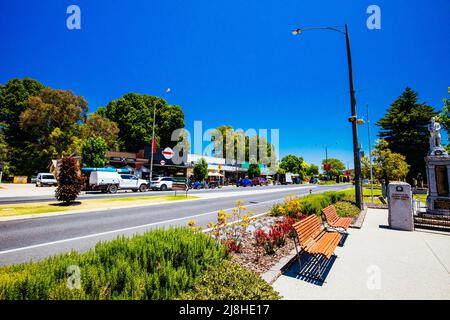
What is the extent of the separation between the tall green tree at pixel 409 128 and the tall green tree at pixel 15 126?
6702 centimetres

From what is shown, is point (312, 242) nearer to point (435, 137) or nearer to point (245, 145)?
point (435, 137)

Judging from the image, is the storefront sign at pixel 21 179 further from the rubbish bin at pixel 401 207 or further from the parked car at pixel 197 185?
the rubbish bin at pixel 401 207

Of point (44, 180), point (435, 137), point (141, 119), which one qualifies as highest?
point (141, 119)

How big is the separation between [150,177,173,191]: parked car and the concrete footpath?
2592cm

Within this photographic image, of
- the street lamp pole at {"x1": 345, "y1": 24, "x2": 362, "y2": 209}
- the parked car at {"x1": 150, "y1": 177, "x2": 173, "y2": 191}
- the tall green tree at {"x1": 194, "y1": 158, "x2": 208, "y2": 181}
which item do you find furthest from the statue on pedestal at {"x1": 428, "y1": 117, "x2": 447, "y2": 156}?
the tall green tree at {"x1": 194, "y1": 158, "x2": 208, "y2": 181}

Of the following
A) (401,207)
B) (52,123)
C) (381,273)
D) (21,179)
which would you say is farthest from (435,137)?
(21,179)

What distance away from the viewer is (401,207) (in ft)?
26.0

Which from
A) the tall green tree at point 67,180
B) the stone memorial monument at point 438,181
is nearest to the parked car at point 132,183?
the tall green tree at point 67,180

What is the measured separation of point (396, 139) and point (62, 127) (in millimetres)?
61286

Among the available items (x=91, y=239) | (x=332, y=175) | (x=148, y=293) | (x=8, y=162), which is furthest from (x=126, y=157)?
(x=332, y=175)

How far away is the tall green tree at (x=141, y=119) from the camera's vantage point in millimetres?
45438

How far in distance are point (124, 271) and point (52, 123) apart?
1933 inches

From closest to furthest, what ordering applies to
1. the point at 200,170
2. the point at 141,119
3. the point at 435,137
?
the point at 435,137
the point at 200,170
the point at 141,119

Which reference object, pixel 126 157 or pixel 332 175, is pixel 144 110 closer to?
pixel 126 157
